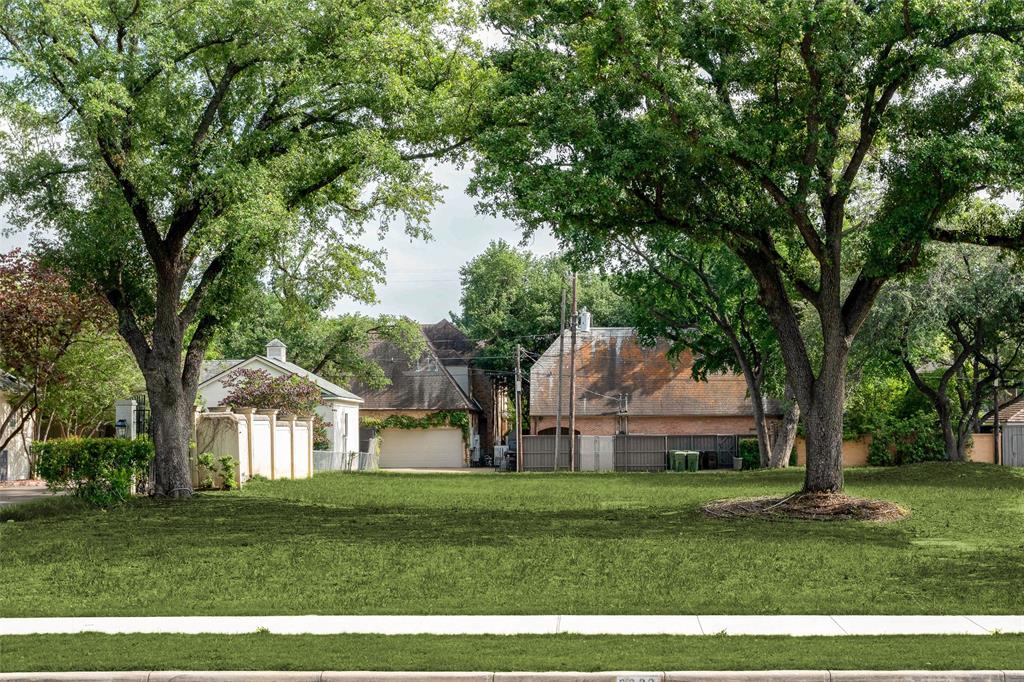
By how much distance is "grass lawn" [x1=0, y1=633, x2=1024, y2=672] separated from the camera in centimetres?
888

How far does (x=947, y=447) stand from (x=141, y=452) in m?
28.3

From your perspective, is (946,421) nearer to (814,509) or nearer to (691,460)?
(691,460)

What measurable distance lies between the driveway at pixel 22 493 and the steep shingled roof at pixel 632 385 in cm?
2913

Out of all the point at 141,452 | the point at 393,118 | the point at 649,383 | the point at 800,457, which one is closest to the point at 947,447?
the point at 800,457

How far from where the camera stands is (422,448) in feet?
218

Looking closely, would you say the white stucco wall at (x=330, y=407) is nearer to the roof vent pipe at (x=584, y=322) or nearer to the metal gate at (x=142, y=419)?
the roof vent pipe at (x=584, y=322)

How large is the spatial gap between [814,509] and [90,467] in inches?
579

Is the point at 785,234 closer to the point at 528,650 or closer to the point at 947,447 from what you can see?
the point at 528,650

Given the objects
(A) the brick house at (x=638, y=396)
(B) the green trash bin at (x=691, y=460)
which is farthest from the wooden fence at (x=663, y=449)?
(A) the brick house at (x=638, y=396)

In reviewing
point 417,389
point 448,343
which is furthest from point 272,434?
point 448,343

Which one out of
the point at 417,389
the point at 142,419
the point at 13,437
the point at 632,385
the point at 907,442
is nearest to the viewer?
the point at 142,419

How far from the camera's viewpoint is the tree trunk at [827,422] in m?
22.8

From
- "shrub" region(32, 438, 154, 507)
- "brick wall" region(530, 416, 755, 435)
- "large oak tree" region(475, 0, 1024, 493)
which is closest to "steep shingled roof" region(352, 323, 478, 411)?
"brick wall" region(530, 416, 755, 435)

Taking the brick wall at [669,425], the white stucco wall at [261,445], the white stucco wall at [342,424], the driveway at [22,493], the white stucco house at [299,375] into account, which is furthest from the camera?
the brick wall at [669,425]
